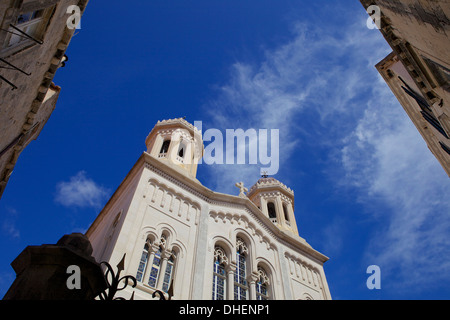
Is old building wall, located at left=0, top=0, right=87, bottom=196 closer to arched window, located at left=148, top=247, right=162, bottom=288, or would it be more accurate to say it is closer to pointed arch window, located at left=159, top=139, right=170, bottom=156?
arched window, located at left=148, top=247, right=162, bottom=288

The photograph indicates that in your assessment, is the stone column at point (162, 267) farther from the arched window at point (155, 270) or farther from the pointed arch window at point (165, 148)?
the pointed arch window at point (165, 148)

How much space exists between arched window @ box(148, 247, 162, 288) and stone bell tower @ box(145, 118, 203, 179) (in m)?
6.44

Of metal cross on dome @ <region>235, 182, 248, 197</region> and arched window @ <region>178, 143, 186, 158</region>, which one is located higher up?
arched window @ <region>178, 143, 186, 158</region>

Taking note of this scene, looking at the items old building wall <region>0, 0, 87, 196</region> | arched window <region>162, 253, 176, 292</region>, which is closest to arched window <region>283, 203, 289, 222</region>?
arched window <region>162, 253, 176, 292</region>

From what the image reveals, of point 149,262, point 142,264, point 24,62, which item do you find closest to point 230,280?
point 149,262

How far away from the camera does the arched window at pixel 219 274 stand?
12870 mm

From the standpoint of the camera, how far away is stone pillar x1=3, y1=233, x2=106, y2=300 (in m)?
2.73

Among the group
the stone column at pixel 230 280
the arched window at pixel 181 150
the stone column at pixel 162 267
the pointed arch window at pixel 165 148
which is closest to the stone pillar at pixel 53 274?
the stone column at pixel 162 267

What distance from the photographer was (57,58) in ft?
27.1

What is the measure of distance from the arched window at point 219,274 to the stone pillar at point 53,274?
10.2m

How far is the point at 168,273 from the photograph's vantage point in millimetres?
12062
